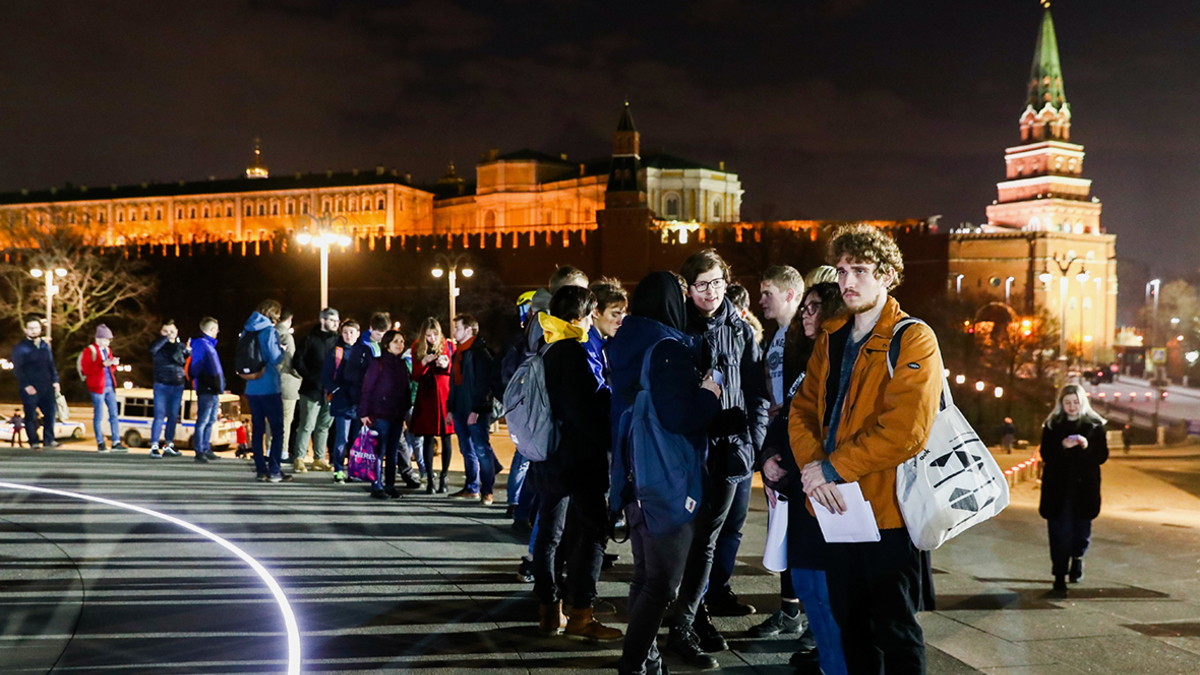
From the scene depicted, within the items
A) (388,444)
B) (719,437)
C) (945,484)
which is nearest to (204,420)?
(388,444)

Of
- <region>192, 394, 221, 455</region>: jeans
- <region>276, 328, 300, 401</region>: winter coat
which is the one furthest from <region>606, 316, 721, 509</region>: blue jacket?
<region>192, 394, 221, 455</region>: jeans

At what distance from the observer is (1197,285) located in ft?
290

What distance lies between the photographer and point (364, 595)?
14.9 feet

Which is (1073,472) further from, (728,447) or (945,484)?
(945,484)

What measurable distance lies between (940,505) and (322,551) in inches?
148

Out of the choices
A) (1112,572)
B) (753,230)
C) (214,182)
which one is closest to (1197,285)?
(753,230)

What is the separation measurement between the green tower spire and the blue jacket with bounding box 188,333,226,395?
91.5 metres

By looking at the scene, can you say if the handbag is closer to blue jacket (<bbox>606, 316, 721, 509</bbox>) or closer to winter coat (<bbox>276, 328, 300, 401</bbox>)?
winter coat (<bbox>276, 328, 300, 401</bbox>)

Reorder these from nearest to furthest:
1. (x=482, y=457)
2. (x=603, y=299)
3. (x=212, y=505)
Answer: (x=603, y=299)
(x=212, y=505)
(x=482, y=457)

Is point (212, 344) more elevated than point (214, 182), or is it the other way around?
point (214, 182)

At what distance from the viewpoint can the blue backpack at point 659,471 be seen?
3.26 meters

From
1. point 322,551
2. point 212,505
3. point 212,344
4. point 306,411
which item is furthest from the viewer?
point 212,344

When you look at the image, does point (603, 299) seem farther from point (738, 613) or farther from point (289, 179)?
point (289, 179)

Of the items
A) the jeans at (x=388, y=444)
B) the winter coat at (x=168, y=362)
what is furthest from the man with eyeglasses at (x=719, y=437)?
the winter coat at (x=168, y=362)
